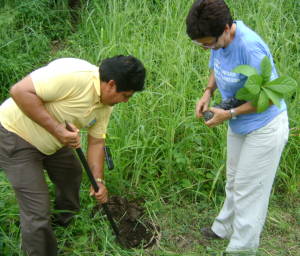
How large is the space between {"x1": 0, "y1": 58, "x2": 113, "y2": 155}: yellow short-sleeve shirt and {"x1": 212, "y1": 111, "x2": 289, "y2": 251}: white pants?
1.00 m

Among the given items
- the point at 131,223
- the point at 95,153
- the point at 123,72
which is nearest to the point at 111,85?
the point at 123,72

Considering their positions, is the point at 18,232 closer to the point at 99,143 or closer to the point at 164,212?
the point at 99,143

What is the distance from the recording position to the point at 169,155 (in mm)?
2922

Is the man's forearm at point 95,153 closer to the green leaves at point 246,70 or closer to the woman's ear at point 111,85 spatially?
the woman's ear at point 111,85

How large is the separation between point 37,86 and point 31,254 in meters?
1.12

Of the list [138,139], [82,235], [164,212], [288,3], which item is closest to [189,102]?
[138,139]

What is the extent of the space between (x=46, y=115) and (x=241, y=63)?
3.96 ft

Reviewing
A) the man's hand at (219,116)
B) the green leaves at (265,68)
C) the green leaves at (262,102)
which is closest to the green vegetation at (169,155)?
the man's hand at (219,116)

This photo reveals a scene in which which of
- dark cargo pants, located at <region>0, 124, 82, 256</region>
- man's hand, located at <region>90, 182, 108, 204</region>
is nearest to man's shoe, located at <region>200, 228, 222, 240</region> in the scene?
man's hand, located at <region>90, 182, 108, 204</region>

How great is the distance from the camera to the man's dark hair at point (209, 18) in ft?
5.57

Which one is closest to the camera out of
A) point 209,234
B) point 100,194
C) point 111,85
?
point 111,85

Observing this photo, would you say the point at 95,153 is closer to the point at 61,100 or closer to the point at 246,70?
the point at 61,100

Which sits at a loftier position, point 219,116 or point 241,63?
point 241,63

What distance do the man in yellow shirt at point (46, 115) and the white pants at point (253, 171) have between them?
0.80m
